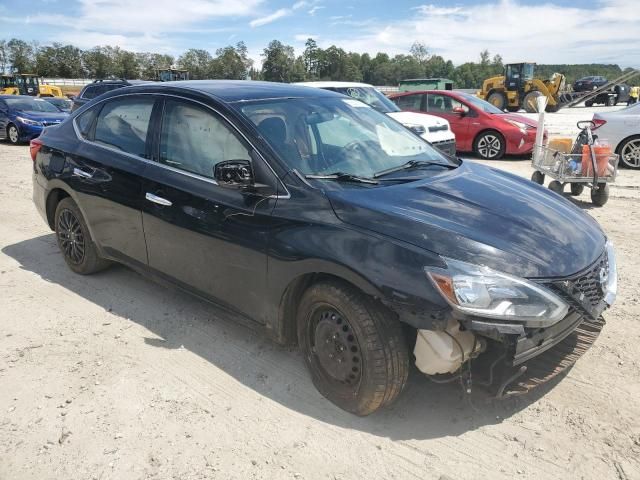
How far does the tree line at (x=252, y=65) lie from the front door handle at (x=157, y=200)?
224 feet

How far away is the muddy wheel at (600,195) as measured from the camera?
7.23 m

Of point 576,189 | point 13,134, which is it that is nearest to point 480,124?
point 576,189

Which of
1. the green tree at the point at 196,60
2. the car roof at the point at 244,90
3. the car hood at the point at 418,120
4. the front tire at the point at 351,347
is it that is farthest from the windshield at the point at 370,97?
the green tree at the point at 196,60

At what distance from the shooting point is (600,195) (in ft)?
23.8

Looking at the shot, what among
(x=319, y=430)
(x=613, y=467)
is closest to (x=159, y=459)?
(x=319, y=430)

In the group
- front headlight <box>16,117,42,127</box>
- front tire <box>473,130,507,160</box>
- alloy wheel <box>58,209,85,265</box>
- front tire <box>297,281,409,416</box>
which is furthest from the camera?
front headlight <box>16,117,42,127</box>

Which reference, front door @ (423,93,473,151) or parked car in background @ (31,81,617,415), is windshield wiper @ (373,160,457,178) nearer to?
parked car in background @ (31,81,617,415)

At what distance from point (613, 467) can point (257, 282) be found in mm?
2058

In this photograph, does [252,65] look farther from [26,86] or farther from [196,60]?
[26,86]

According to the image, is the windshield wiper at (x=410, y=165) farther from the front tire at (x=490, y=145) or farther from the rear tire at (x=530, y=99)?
the rear tire at (x=530, y=99)

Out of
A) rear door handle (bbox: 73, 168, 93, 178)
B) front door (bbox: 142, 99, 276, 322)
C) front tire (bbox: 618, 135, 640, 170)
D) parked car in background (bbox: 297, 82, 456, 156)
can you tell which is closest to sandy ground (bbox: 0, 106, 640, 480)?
front door (bbox: 142, 99, 276, 322)

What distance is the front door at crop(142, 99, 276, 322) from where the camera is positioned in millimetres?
3063

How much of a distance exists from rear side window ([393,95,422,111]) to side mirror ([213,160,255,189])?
34.1ft

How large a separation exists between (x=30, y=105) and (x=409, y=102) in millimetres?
12067
